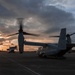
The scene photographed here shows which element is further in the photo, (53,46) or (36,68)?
(53,46)

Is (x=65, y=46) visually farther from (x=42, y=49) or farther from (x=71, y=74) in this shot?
(x=71, y=74)

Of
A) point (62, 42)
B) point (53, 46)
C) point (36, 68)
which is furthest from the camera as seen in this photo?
point (53, 46)

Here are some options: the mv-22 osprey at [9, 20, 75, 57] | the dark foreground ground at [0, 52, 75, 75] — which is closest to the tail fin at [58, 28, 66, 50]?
the mv-22 osprey at [9, 20, 75, 57]

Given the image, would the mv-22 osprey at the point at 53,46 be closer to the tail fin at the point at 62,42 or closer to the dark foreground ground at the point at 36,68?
the tail fin at the point at 62,42

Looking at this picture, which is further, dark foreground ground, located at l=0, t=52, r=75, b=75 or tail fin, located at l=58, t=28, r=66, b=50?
tail fin, located at l=58, t=28, r=66, b=50

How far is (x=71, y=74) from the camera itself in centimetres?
2212

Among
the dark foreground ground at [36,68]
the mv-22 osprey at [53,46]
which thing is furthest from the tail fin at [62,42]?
the dark foreground ground at [36,68]

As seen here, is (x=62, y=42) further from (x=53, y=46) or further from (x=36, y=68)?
(x=36, y=68)

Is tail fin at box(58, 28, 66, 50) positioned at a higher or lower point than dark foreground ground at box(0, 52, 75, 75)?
higher

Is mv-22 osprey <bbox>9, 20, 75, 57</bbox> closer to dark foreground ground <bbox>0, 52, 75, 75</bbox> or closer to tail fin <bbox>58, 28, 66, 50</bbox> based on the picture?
tail fin <bbox>58, 28, 66, 50</bbox>

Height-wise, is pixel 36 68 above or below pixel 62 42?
below

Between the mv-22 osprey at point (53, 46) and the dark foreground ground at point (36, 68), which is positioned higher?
the mv-22 osprey at point (53, 46)

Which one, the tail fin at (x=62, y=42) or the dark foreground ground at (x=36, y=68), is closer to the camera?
the dark foreground ground at (x=36, y=68)

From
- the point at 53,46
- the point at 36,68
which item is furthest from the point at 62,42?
the point at 36,68
